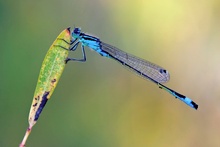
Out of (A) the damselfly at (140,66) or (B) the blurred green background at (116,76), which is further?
(B) the blurred green background at (116,76)

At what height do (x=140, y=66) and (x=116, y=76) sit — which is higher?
(x=116, y=76)

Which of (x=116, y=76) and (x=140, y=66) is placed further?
(x=116, y=76)

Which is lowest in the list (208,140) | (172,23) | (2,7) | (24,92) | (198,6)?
(24,92)

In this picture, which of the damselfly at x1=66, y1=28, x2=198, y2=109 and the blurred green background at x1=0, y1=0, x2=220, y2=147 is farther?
the blurred green background at x1=0, y1=0, x2=220, y2=147

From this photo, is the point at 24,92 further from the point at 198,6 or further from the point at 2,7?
the point at 198,6

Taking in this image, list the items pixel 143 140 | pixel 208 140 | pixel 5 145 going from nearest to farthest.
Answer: pixel 5 145, pixel 143 140, pixel 208 140

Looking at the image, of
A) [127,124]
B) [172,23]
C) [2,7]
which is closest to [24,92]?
[2,7]

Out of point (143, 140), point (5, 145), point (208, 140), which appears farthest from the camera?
point (208, 140)

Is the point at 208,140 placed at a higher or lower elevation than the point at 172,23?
lower
